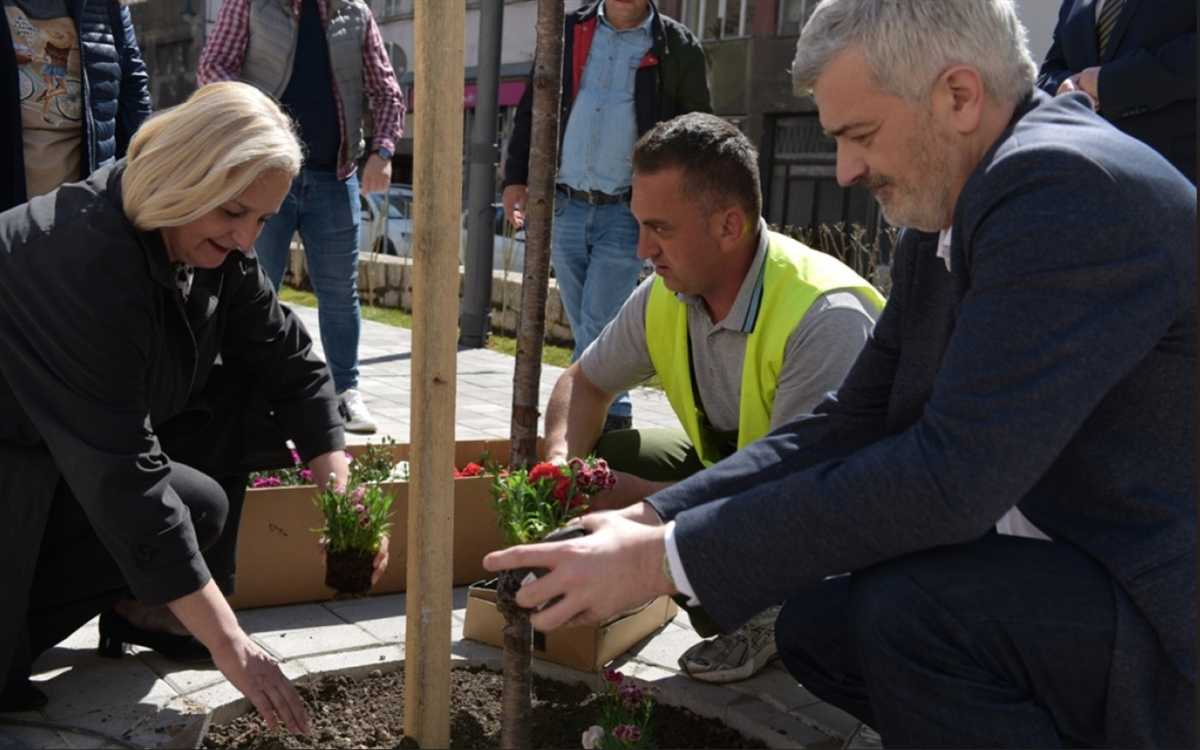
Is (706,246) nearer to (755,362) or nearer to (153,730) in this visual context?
(755,362)

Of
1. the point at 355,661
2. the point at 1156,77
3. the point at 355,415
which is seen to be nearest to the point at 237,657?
the point at 355,661

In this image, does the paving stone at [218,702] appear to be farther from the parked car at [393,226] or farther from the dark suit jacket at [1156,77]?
the parked car at [393,226]

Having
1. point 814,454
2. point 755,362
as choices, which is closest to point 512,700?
point 814,454

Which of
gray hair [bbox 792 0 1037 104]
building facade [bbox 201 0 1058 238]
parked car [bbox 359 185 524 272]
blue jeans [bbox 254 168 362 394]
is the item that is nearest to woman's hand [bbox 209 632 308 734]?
gray hair [bbox 792 0 1037 104]

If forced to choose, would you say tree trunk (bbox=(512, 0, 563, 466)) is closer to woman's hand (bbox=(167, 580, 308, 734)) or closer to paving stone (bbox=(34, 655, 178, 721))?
woman's hand (bbox=(167, 580, 308, 734))

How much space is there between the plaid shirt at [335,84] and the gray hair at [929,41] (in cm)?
296

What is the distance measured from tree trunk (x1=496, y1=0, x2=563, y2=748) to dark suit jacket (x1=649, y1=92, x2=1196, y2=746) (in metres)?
0.62

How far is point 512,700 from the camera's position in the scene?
2273 mm

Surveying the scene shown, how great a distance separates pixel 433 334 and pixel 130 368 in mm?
652

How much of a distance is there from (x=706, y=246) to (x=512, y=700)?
44.3 inches

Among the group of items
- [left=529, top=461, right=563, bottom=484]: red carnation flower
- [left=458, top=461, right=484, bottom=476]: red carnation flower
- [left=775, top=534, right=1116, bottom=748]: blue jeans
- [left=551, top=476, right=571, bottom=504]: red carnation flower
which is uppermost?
[left=529, top=461, right=563, bottom=484]: red carnation flower

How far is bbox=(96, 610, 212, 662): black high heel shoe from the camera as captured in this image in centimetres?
284

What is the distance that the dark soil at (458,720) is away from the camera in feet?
8.16

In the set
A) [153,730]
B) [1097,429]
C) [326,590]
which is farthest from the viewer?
[326,590]
